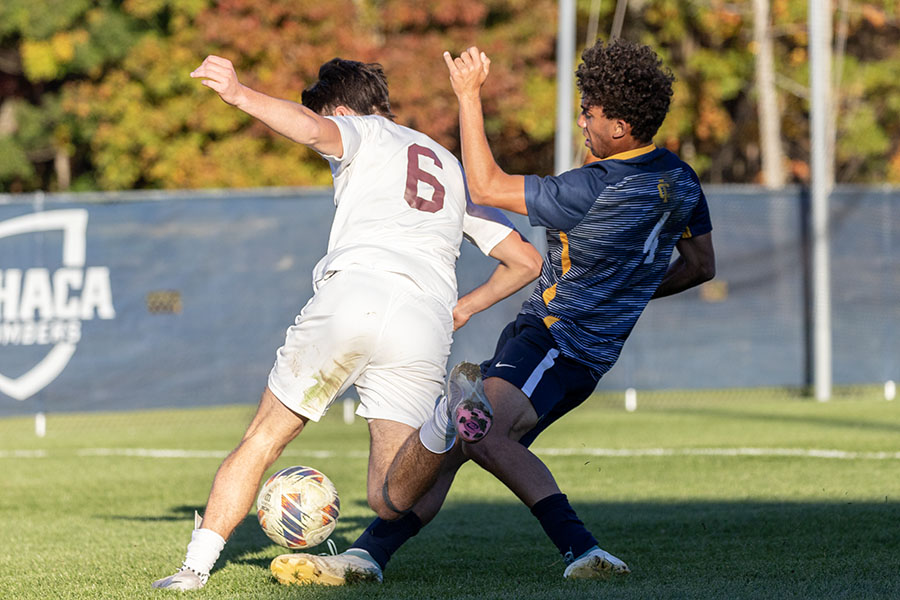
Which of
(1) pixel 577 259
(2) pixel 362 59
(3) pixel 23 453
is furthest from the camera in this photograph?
(2) pixel 362 59

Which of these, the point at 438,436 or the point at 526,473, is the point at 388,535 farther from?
the point at 438,436

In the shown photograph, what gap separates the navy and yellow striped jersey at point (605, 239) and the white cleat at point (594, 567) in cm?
81

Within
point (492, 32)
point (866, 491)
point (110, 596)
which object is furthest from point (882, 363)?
point (492, 32)

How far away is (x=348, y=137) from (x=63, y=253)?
364 inches

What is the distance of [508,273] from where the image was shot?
581 cm

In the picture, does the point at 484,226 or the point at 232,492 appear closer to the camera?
the point at 232,492

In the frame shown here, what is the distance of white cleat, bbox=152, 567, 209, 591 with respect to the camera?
4938 millimetres

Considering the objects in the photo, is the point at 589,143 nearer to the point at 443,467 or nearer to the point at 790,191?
the point at 443,467

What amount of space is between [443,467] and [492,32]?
22.4 m

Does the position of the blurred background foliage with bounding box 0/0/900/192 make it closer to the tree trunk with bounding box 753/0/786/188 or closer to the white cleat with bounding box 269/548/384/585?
the tree trunk with bounding box 753/0/786/188

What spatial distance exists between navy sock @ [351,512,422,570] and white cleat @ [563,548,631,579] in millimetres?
758

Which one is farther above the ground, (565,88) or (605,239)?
(565,88)

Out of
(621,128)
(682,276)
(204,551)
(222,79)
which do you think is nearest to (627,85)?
(621,128)

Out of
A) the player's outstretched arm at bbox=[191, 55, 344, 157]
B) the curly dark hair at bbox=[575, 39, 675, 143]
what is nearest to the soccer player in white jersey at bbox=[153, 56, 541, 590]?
the player's outstretched arm at bbox=[191, 55, 344, 157]
